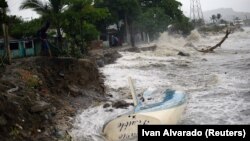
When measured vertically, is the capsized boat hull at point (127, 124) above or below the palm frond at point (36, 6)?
below

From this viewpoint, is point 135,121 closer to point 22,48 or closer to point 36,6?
point 36,6

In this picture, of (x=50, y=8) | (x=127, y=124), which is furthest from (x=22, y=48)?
(x=127, y=124)

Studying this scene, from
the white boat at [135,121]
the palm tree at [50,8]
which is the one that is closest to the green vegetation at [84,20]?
the palm tree at [50,8]

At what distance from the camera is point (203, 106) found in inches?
560

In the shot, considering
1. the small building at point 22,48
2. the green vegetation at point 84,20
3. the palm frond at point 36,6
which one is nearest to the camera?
the palm frond at point 36,6

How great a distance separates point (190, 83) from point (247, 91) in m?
4.13

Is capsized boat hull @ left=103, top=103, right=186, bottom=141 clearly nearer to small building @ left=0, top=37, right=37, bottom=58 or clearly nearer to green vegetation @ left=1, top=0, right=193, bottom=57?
green vegetation @ left=1, top=0, right=193, bottom=57

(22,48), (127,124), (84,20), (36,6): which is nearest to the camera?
(127,124)

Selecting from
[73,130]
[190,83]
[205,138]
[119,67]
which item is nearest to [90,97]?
[73,130]

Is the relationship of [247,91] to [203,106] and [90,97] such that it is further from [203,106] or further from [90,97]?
[90,97]

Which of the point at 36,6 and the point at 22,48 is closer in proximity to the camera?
the point at 36,6

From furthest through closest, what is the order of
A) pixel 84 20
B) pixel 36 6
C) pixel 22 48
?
pixel 84 20
pixel 22 48
pixel 36 6

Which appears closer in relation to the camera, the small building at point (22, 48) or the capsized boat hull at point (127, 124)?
the capsized boat hull at point (127, 124)

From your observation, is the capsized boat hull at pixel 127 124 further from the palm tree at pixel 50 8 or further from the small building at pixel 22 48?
the small building at pixel 22 48
